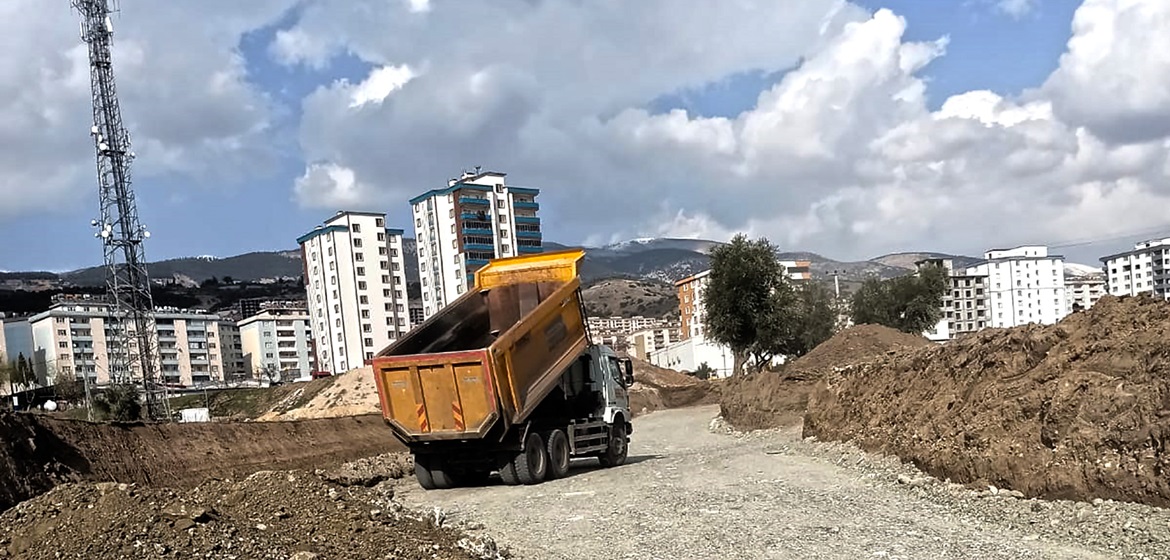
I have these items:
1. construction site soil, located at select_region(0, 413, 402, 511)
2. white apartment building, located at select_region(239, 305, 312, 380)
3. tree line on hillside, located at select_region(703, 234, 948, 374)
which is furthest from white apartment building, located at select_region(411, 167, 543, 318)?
construction site soil, located at select_region(0, 413, 402, 511)

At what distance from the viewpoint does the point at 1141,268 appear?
553 ft

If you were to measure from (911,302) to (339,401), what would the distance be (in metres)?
35.8

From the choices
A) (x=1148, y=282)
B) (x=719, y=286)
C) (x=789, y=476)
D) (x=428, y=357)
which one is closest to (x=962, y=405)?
(x=789, y=476)

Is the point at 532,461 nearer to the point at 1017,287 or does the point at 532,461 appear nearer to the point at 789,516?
the point at 789,516

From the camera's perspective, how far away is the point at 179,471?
20.0 m

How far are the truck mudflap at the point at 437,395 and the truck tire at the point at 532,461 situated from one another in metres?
1.15

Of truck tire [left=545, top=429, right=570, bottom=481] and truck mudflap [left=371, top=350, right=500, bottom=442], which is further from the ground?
truck mudflap [left=371, top=350, right=500, bottom=442]

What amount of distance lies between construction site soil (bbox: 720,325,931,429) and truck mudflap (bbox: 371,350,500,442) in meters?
12.7

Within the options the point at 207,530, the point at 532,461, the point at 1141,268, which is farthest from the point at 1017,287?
the point at 207,530

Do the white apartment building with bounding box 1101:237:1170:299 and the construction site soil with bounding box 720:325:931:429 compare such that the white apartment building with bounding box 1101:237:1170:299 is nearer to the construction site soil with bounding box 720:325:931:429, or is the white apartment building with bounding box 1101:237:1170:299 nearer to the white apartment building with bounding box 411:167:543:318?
the white apartment building with bounding box 411:167:543:318

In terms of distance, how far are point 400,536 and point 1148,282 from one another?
189m

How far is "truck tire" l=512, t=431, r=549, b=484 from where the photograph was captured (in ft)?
49.0

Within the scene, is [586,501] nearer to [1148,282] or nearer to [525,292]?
[525,292]

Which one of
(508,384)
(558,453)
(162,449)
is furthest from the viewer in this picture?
(162,449)
